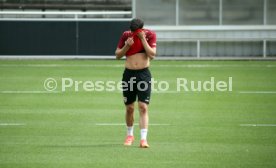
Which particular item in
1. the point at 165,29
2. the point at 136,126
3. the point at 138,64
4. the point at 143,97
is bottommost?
the point at 136,126

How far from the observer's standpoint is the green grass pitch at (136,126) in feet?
38.2

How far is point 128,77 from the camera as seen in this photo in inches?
508

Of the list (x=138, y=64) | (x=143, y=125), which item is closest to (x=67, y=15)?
(x=138, y=64)

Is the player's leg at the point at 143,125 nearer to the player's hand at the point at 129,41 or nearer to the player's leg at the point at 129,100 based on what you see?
the player's leg at the point at 129,100

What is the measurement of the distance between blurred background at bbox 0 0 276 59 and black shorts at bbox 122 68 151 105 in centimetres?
1922

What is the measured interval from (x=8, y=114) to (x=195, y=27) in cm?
1793

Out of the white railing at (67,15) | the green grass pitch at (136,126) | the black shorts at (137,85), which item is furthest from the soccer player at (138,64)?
the white railing at (67,15)

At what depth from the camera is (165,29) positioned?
3359 centimetres

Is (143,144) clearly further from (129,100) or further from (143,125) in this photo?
(129,100)

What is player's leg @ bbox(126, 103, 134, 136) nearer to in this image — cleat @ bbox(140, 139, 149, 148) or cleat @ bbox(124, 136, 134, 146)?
cleat @ bbox(124, 136, 134, 146)

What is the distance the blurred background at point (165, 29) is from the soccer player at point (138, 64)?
63.0 ft

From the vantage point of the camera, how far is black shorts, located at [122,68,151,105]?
12820 mm

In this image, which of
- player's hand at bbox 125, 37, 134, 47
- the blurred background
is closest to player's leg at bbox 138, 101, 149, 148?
player's hand at bbox 125, 37, 134, 47

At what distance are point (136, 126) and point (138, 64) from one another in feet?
9.22
